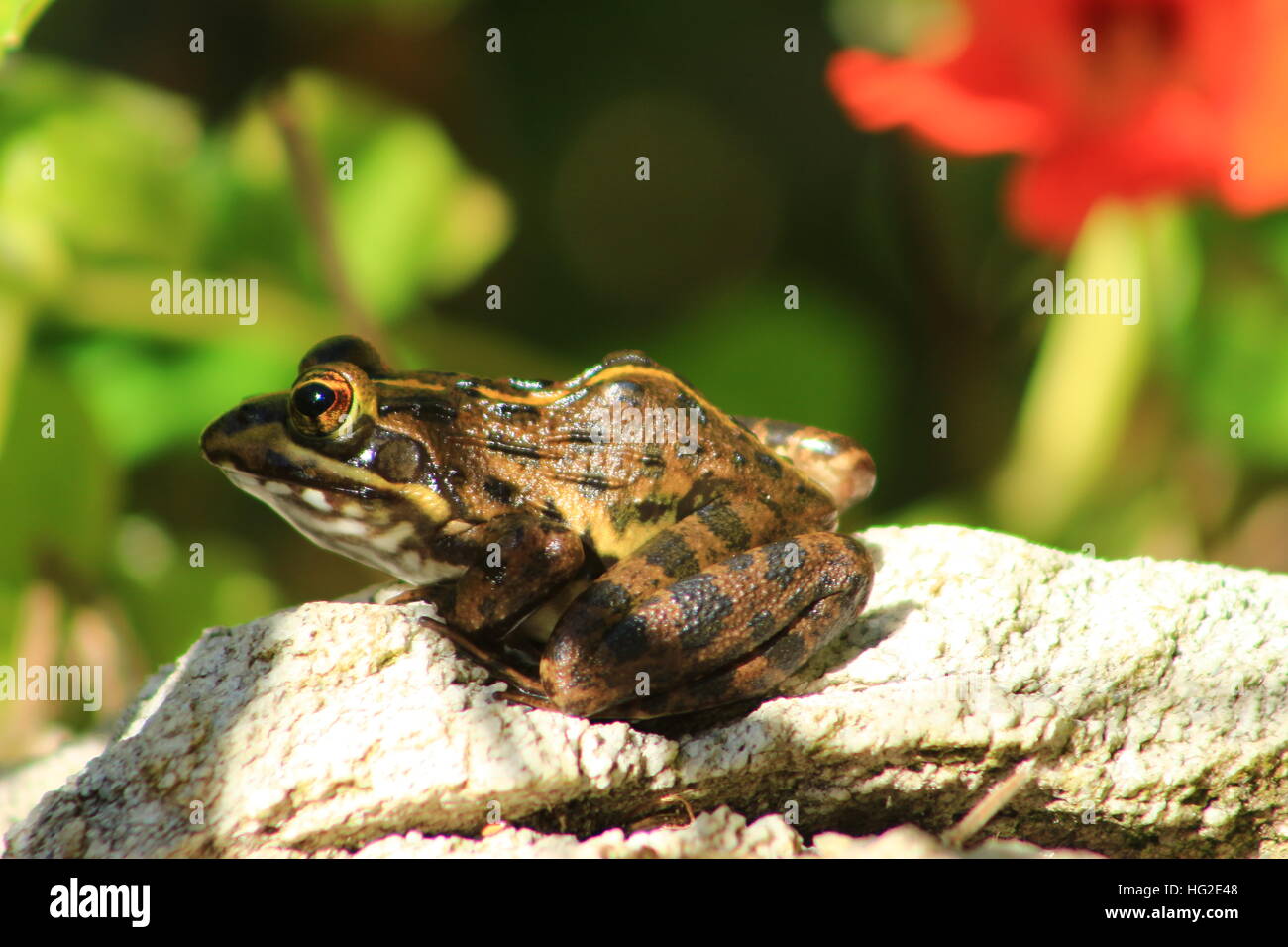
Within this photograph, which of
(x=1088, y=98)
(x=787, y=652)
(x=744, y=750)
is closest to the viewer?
(x=744, y=750)

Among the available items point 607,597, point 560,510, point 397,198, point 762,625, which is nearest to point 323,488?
point 560,510

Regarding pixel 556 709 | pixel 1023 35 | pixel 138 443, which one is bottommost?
pixel 556 709

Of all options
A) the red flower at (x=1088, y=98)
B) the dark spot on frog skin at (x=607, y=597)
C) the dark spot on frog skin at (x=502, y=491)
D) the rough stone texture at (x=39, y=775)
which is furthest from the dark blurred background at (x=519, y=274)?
the dark spot on frog skin at (x=607, y=597)

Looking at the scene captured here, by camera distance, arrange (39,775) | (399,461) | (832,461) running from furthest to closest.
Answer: (39,775)
(832,461)
(399,461)

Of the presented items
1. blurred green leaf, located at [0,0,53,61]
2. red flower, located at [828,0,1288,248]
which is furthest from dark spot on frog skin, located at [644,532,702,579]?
blurred green leaf, located at [0,0,53,61]

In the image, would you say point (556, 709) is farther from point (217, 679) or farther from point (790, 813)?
point (217, 679)

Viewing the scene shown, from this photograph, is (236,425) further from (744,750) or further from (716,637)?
(744,750)

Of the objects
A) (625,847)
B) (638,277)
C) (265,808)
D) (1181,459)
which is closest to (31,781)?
(265,808)

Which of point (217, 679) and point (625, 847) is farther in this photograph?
point (217, 679)
